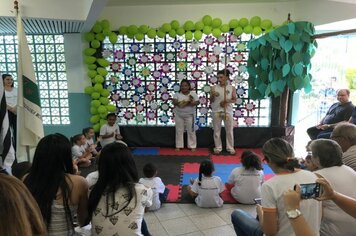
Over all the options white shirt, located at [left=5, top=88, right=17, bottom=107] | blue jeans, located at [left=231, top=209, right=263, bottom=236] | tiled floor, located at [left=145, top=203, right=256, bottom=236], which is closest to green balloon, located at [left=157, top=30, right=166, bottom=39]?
white shirt, located at [left=5, top=88, right=17, bottom=107]

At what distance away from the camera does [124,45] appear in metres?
5.54

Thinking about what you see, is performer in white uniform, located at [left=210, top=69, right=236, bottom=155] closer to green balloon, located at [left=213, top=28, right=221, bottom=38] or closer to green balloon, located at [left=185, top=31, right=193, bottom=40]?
green balloon, located at [left=213, top=28, right=221, bottom=38]

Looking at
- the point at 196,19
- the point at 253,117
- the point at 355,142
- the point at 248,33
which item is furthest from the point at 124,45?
the point at 355,142

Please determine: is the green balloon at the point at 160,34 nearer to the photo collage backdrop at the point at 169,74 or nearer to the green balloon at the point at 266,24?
the photo collage backdrop at the point at 169,74

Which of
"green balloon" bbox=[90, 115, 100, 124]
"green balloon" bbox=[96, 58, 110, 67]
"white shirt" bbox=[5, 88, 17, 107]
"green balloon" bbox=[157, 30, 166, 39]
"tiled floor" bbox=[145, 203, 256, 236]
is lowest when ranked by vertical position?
"tiled floor" bbox=[145, 203, 256, 236]

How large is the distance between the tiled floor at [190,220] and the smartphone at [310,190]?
1619mm

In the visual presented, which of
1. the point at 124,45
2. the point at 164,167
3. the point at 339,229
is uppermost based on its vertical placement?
the point at 124,45

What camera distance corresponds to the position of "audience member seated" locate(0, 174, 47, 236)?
87cm

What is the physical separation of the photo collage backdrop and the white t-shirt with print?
13.1ft

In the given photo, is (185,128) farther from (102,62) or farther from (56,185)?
(56,185)

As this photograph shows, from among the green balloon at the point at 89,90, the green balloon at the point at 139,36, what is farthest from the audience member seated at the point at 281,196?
the green balloon at the point at 89,90

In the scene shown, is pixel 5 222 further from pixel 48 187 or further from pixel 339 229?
pixel 339 229

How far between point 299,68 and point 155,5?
2.76m

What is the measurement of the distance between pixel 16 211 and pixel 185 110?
4.48 meters
